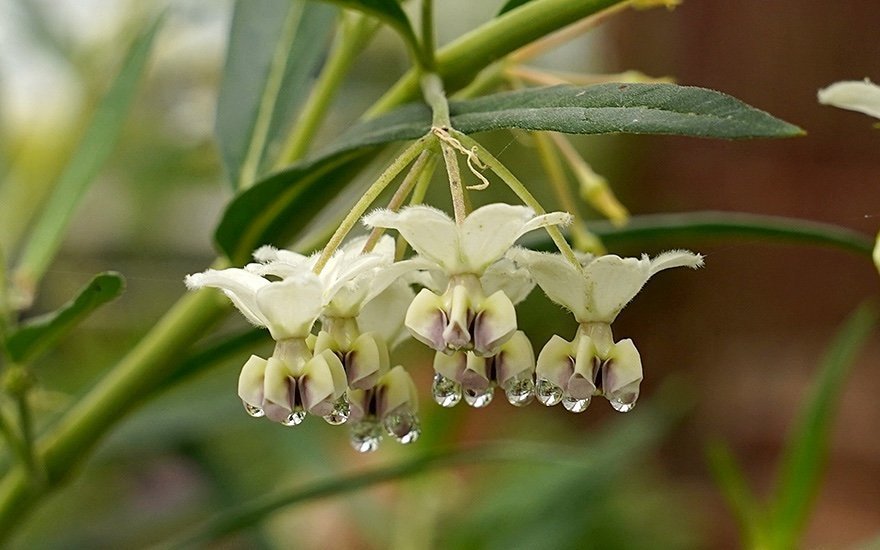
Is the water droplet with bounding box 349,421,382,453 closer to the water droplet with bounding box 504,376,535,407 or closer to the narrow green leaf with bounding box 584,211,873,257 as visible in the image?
the water droplet with bounding box 504,376,535,407

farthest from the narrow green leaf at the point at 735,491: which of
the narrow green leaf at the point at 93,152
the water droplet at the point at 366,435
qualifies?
the narrow green leaf at the point at 93,152

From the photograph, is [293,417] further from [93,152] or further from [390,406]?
[93,152]

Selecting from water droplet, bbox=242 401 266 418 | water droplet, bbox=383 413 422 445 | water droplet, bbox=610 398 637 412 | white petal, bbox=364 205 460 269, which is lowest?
water droplet, bbox=610 398 637 412

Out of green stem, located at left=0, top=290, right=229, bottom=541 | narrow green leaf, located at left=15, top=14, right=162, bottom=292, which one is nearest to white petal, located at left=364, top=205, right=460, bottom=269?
green stem, located at left=0, top=290, right=229, bottom=541

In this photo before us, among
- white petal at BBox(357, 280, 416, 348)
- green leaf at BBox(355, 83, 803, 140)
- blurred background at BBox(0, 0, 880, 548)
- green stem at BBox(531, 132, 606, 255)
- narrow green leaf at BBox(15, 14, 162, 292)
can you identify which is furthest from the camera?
blurred background at BBox(0, 0, 880, 548)

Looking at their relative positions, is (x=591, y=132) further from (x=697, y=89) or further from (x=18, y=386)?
(x=18, y=386)

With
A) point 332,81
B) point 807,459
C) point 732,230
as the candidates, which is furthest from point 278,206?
point 807,459
